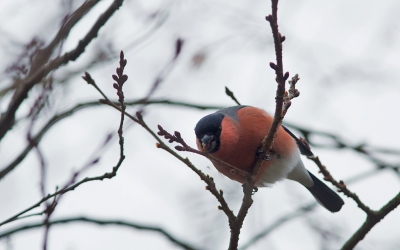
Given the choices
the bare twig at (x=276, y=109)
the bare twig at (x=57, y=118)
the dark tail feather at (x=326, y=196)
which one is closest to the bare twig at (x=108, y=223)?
the bare twig at (x=57, y=118)

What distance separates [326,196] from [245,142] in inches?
88.6

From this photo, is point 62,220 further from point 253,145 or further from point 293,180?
point 293,180

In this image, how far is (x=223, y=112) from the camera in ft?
16.3

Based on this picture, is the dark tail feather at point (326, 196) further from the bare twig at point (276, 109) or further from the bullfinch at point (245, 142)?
the bare twig at point (276, 109)

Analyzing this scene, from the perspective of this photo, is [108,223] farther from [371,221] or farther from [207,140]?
[371,221]

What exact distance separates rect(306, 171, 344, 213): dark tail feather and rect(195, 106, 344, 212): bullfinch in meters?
0.85

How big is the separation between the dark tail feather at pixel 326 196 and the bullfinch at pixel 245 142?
85cm

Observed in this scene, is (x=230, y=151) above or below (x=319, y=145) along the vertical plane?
below

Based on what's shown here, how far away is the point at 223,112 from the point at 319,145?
1.25 m

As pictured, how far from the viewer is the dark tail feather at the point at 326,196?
602 centimetres

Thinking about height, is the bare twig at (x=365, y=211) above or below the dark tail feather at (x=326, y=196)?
below

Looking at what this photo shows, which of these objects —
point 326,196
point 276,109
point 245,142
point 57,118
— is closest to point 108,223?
point 57,118

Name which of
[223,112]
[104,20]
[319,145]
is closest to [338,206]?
[319,145]

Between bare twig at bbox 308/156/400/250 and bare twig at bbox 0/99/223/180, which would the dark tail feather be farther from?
bare twig at bbox 308/156/400/250
